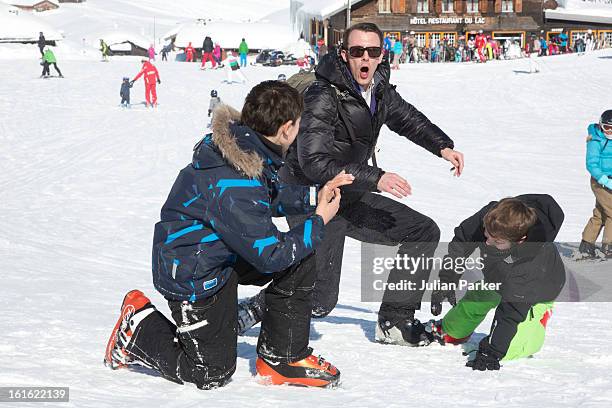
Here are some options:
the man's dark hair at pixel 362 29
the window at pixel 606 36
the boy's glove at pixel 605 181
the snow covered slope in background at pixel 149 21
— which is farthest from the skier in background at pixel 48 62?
the window at pixel 606 36

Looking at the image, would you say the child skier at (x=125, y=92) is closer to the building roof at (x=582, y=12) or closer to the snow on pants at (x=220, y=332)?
the snow on pants at (x=220, y=332)

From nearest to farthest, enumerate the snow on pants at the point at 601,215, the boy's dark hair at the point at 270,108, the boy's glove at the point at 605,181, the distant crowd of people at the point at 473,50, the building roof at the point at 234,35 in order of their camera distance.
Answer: the boy's dark hair at the point at 270,108 → the boy's glove at the point at 605,181 → the snow on pants at the point at 601,215 → the distant crowd of people at the point at 473,50 → the building roof at the point at 234,35

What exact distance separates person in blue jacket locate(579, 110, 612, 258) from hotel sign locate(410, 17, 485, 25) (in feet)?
136

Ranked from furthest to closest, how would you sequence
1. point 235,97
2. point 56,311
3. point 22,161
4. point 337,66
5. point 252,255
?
point 235,97 → point 22,161 → point 56,311 → point 337,66 → point 252,255

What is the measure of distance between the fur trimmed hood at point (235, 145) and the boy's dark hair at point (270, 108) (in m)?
0.06

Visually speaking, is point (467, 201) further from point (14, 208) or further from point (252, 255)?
point (252, 255)

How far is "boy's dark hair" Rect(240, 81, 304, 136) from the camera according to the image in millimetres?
3633

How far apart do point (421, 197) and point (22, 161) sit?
695cm

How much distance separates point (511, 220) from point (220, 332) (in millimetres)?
1464

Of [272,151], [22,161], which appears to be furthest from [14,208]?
[272,151]

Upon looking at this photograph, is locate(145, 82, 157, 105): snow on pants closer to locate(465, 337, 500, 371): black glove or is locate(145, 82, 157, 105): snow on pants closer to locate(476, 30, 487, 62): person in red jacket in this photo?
locate(476, 30, 487, 62): person in red jacket

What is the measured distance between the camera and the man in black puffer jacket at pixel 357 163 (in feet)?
14.7

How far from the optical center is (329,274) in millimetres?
4742

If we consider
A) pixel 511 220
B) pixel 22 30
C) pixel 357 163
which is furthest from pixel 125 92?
pixel 22 30
